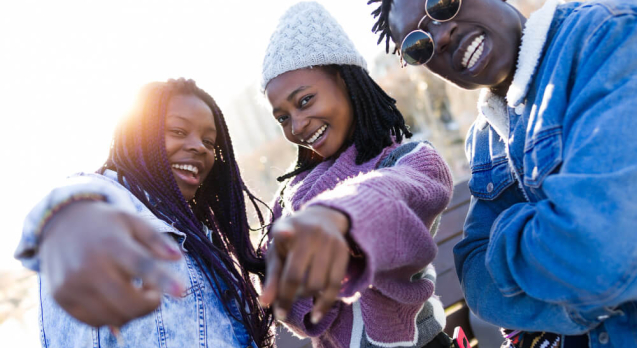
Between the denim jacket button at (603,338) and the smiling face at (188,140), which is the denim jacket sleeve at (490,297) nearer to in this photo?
the denim jacket button at (603,338)

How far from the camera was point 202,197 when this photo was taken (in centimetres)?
214

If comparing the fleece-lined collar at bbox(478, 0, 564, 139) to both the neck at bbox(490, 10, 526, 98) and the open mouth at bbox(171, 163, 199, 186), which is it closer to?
the neck at bbox(490, 10, 526, 98)

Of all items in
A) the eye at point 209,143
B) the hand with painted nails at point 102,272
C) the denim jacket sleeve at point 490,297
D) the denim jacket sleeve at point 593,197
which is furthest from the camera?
the eye at point 209,143

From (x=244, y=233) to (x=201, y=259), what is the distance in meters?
0.38

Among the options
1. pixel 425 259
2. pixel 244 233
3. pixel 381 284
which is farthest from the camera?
pixel 244 233

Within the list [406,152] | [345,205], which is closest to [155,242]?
[345,205]

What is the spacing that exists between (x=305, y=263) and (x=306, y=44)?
56.7 inches

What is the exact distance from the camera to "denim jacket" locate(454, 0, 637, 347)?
0.97 meters

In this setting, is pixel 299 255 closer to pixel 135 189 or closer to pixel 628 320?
pixel 628 320

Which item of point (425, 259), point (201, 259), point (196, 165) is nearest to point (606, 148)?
point (425, 259)

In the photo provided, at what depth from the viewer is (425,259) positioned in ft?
3.69

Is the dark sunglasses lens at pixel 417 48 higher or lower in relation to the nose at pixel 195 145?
higher

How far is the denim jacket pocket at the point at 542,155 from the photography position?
113 centimetres

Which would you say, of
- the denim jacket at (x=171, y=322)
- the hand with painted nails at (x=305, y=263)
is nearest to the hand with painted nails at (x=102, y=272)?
the hand with painted nails at (x=305, y=263)
